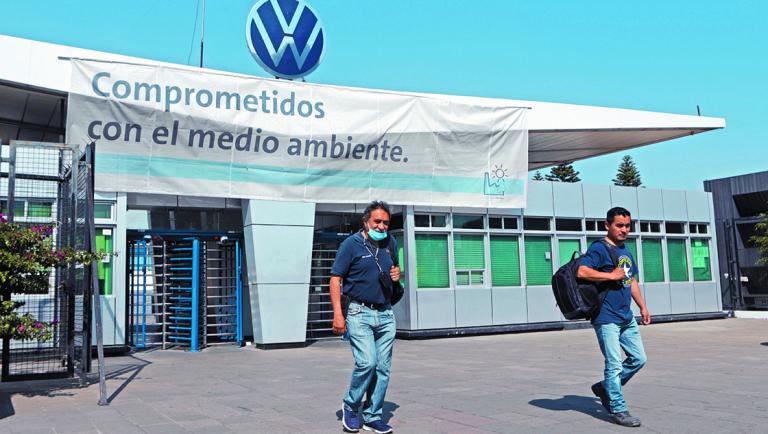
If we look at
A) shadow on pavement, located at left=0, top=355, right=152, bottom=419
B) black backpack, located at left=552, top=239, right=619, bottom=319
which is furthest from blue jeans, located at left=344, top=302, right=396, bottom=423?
shadow on pavement, located at left=0, top=355, right=152, bottom=419

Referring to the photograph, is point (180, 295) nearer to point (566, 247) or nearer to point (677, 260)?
point (566, 247)

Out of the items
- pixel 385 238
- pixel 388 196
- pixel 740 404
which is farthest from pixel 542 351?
pixel 385 238

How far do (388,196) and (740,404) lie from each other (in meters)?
9.85

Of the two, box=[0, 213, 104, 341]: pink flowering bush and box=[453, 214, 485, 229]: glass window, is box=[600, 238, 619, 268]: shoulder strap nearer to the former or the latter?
box=[0, 213, 104, 341]: pink flowering bush

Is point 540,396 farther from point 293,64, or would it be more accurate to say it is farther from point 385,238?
point 293,64

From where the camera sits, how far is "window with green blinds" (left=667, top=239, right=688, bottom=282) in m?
20.4

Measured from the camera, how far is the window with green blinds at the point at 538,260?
58.8ft

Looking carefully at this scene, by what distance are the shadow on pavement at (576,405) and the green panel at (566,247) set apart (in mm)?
11297

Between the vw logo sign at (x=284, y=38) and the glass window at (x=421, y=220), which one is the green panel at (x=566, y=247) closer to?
the glass window at (x=421, y=220)

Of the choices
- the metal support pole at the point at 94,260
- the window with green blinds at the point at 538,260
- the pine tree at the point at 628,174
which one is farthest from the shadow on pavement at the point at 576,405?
the pine tree at the point at 628,174

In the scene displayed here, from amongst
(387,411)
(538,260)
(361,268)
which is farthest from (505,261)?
(361,268)

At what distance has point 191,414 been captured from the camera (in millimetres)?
6777

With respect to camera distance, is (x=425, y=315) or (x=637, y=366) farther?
(x=425, y=315)

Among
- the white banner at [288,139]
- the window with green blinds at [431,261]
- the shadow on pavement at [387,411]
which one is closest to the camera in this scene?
the shadow on pavement at [387,411]
